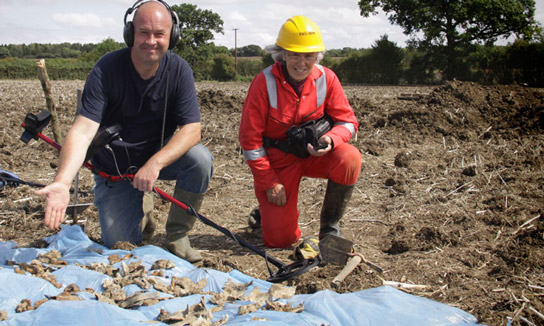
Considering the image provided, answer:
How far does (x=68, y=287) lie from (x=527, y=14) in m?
34.0

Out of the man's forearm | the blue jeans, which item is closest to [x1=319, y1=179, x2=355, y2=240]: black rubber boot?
the blue jeans

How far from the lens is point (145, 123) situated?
377 centimetres

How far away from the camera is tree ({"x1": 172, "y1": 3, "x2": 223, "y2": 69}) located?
50.5 meters

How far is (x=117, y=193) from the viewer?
→ 387 cm

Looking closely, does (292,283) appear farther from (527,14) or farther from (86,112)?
(527,14)

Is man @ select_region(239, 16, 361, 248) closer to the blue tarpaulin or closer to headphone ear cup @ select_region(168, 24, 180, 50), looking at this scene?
headphone ear cup @ select_region(168, 24, 180, 50)

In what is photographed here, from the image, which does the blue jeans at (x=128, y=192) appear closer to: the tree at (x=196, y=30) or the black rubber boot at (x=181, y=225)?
the black rubber boot at (x=181, y=225)

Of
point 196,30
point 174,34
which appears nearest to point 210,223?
point 174,34

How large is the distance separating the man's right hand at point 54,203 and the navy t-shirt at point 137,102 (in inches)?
39.3

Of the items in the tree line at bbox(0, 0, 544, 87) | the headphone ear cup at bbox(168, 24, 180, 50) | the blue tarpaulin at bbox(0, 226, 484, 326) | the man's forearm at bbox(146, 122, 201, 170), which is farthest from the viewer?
the tree line at bbox(0, 0, 544, 87)

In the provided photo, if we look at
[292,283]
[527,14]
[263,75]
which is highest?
[527,14]

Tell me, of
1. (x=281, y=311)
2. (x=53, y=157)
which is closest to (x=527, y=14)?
(x=53, y=157)

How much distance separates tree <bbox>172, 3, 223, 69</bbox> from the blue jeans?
4730 cm

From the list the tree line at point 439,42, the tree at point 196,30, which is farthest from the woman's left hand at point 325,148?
the tree at point 196,30
